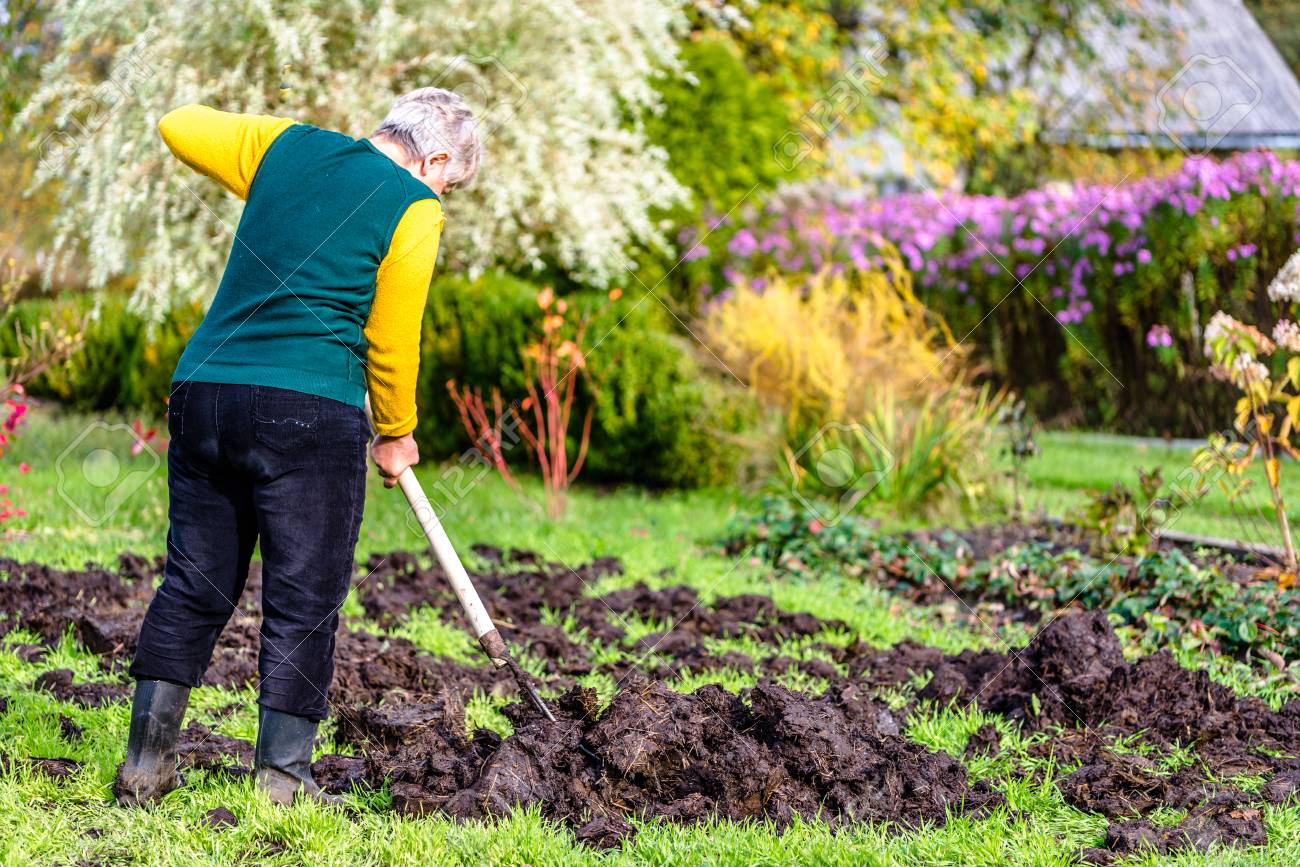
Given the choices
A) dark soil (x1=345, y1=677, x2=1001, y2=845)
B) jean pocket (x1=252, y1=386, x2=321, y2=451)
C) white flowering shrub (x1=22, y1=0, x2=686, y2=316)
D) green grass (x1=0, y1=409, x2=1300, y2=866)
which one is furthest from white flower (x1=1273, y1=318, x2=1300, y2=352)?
white flowering shrub (x1=22, y1=0, x2=686, y2=316)

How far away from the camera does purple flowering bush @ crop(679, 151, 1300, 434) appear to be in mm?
8438

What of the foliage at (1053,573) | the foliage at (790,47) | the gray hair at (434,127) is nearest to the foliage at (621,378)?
the foliage at (1053,573)

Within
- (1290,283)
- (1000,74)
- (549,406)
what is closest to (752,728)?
(1290,283)

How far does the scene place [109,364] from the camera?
10.6m

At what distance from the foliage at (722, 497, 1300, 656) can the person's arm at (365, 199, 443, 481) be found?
2919 mm

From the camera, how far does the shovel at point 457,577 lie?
2.87m

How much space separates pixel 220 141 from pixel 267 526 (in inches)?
34.3

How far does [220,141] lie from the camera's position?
271cm

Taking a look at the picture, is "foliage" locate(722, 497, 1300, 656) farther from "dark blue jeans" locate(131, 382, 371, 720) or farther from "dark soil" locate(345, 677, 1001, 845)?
"dark blue jeans" locate(131, 382, 371, 720)

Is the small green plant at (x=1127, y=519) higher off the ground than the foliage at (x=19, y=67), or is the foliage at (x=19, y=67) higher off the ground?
the foliage at (x=19, y=67)

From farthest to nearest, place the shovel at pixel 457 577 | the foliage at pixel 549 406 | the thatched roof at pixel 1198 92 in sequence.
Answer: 1. the thatched roof at pixel 1198 92
2. the foliage at pixel 549 406
3. the shovel at pixel 457 577

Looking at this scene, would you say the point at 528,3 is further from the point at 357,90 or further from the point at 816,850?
the point at 816,850

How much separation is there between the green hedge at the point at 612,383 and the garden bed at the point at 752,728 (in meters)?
2.99

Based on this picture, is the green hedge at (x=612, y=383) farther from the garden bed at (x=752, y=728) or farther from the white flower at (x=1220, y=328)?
the white flower at (x=1220, y=328)
